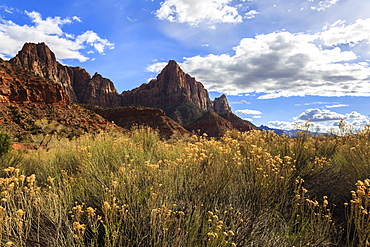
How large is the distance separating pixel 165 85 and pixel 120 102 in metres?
31.7

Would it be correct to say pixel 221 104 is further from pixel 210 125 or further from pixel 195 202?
pixel 195 202

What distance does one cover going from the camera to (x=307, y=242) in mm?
2729

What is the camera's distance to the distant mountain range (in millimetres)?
35888

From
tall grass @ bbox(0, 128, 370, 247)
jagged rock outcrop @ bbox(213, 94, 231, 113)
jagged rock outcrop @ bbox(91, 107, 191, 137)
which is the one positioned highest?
jagged rock outcrop @ bbox(213, 94, 231, 113)

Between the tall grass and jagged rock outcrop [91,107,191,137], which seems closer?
the tall grass

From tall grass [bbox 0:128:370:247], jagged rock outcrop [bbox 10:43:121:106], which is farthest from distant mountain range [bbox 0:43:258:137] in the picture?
tall grass [bbox 0:128:370:247]

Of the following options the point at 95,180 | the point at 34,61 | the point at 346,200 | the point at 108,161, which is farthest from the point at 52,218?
the point at 34,61

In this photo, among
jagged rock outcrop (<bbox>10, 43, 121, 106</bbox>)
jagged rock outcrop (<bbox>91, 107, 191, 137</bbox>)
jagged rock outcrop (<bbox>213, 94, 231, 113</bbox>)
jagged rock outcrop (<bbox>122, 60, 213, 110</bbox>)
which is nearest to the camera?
jagged rock outcrop (<bbox>91, 107, 191, 137</bbox>)

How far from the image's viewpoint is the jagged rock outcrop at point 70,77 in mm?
91562

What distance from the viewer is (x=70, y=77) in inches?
4631

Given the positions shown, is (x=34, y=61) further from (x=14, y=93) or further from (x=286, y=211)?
(x=286, y=211)

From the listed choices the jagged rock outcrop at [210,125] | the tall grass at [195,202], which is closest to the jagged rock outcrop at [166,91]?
the jagged rock outcrop at [210,125]

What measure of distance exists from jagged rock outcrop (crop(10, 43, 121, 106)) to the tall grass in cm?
10609

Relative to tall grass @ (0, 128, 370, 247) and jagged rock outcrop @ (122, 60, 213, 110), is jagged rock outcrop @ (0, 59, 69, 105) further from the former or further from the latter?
jagged rock outcrop @ (122, 60, 213, 110)
